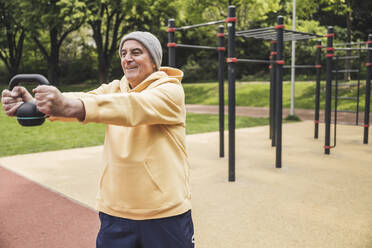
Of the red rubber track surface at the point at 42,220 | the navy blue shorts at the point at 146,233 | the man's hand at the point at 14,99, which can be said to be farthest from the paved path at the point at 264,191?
the man's hand at the point at 14,99

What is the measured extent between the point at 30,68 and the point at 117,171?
140 ft

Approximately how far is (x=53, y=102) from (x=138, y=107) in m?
0.33

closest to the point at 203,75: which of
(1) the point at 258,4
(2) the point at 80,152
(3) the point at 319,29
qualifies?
(3) the point at 319,29

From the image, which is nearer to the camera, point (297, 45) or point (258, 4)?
point (258, 4)

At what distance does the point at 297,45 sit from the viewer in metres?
25.7

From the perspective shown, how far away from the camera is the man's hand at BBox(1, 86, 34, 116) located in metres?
1.62

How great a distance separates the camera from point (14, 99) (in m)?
1.64

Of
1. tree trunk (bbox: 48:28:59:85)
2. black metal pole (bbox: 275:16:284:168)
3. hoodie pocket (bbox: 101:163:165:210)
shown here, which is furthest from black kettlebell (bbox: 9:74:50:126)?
tree trunk (bbox: 48:28:59:85)

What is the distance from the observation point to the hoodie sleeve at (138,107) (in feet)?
4.48

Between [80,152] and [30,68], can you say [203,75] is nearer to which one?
[30,68]

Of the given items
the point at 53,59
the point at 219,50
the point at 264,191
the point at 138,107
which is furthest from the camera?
the point at 53,59

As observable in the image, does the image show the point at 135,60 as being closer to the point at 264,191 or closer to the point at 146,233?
the point at 146,233

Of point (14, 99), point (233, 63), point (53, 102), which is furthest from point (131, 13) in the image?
point (53, 102)

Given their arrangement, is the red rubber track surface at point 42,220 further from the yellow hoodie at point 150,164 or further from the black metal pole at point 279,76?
the black metal pole at point 279,76
